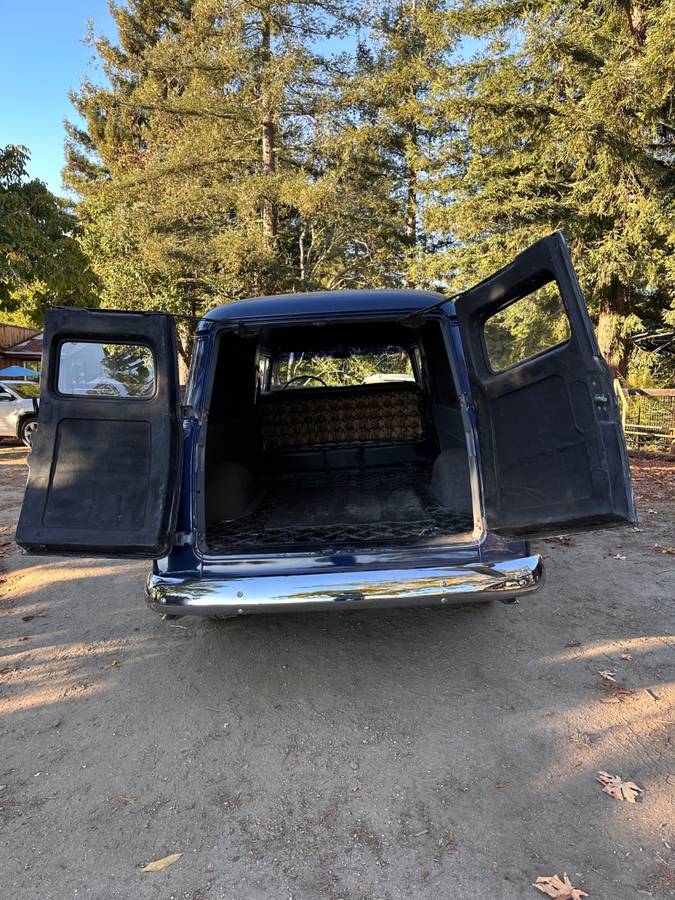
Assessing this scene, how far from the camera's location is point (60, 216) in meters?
12.9

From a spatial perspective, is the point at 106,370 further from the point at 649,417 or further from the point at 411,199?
the point at 411,199

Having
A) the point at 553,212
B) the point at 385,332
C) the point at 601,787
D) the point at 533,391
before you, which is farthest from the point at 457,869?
the point at 553,212

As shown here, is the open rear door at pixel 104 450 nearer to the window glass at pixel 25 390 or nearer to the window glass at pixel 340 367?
the window glass at pixel 340 367

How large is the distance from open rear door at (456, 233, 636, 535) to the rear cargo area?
1.72ft

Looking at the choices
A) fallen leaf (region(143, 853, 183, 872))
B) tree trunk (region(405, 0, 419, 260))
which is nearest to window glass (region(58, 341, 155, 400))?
fallen leaf (region(143, 853, 183, 872))

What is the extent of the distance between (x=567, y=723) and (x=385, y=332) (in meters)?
3.55

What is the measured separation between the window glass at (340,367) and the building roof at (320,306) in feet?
7.26

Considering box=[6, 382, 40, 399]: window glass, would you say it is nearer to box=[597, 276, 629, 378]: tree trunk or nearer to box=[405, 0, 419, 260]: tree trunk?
box=[405, 0, 419, 260]: tree trunk

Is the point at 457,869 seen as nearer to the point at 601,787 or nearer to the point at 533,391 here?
the point at 601,787

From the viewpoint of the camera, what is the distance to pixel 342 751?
2400 mm

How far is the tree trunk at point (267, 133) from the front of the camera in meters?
16.5

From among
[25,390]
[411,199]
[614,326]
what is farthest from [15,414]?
[411,199]

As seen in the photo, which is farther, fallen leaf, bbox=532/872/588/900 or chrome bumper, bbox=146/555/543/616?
chrome bumper, bbox=146/555/543/616

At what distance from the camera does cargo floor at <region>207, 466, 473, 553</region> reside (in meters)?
3.12
